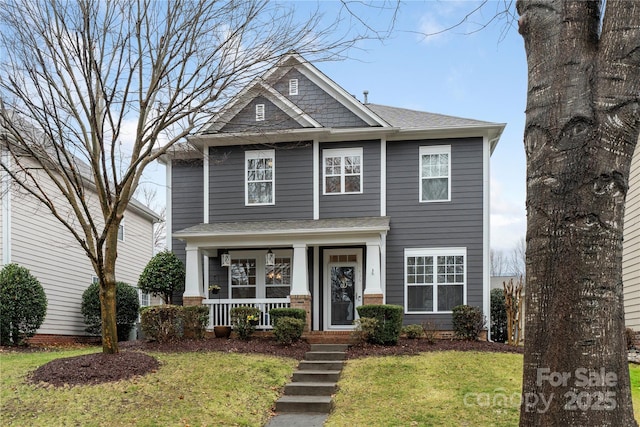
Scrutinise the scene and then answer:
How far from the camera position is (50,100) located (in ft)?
31.0

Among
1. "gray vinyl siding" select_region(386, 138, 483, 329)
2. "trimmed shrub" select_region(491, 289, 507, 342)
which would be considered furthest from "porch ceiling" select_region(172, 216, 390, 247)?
"trimmed shrub" select_region(491, 289, 507, 342)

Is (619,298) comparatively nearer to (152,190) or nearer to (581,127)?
(581,127)

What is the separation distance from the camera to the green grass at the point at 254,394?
271 inches

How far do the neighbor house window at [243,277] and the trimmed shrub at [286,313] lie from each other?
2437mm

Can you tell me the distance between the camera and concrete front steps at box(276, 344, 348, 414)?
795 cm

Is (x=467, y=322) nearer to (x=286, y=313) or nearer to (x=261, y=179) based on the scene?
(x=286, y=313)

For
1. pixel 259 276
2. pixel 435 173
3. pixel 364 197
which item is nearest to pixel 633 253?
pixel 435 173

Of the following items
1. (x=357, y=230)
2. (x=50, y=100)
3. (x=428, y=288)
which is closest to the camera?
(x=50, y=100)

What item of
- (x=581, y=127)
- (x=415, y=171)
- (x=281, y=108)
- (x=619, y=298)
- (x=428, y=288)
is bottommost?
(x=428, y=288)

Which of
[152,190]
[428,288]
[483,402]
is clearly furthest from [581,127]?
[152,190]

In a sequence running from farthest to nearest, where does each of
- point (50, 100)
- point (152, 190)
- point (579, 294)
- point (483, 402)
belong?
1. point (152, 190)
2. point (50, 100)
3. point (483, 402)
4. point (579, 294)

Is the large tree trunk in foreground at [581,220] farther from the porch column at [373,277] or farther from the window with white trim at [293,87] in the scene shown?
the window with white trim at [293,87]

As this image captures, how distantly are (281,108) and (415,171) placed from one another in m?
3.86

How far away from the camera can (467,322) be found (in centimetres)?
1237
